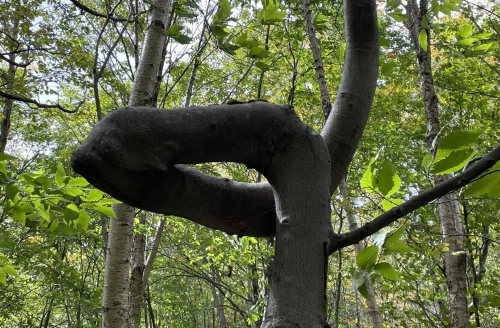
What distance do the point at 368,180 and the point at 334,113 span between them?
0.84 feet

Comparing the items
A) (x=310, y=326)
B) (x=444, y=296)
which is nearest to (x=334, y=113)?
(x=310, y=326)

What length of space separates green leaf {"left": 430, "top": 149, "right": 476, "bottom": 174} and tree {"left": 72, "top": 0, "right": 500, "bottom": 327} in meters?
0.04

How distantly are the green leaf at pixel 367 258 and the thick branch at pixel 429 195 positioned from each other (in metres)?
0.03

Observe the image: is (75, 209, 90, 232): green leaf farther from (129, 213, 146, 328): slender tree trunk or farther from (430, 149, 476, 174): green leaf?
(129, 213, 146, 328): slender tree trunk

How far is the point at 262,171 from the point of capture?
3.11 ft

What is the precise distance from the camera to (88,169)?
0.79 metres

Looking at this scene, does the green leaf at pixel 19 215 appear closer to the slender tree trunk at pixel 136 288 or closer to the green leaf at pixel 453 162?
the green leaf at pixel 453 162

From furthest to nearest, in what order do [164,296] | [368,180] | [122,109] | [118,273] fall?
1. [164,296]
2. [118,273]
3. [368,180]
4. [122,109]

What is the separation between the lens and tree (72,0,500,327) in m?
0.77

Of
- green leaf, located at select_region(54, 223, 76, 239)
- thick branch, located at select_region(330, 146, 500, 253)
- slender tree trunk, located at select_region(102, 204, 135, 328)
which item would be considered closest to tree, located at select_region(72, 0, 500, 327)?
thick branch, located at select_region(330, 146, 500, 253)

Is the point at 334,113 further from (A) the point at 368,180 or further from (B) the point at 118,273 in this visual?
(B) the point at 118,273

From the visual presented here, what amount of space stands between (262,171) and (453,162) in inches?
19.0

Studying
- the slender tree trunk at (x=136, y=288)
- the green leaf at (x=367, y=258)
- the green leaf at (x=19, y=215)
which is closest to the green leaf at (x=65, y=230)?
the green leaf at (x=19, y=215)

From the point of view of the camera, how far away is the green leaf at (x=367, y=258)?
77cm
